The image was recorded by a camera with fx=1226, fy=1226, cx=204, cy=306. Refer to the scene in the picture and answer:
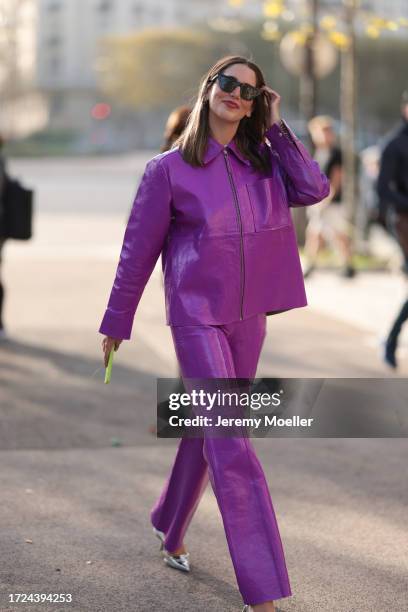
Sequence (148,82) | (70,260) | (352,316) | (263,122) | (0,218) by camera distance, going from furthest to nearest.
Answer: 1. (148,82)
2. (70,260)
3. (352,316)
4. (0,218)
5. (263,122)

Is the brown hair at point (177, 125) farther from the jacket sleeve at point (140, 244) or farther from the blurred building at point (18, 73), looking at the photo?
the blurred building at point (18, 73)

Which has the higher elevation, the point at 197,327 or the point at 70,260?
the point at 197,327

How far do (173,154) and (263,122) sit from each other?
0.33 meters

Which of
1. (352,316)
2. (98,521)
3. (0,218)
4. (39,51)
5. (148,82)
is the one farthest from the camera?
(39,51)

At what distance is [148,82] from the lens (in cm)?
8338

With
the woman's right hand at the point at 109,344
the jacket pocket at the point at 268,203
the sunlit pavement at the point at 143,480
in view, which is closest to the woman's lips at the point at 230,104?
the jacket pocket at the point at 268,203

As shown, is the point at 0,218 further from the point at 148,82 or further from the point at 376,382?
the point at 148,82

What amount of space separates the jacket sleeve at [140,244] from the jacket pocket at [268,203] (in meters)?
0.28

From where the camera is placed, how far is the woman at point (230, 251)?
12.2 ft

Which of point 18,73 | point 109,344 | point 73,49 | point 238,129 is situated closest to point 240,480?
point 109,344

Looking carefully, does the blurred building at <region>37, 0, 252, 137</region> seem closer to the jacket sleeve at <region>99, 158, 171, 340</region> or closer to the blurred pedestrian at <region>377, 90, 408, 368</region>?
the blurred pedestrian at <region>377, 90, 408, 368</region>

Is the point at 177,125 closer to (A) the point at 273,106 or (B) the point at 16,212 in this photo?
(A) the point at 273,106

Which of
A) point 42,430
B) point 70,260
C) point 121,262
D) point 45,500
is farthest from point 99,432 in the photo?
point 70,260

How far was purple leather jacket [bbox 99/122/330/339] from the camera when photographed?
3836 millimetres
